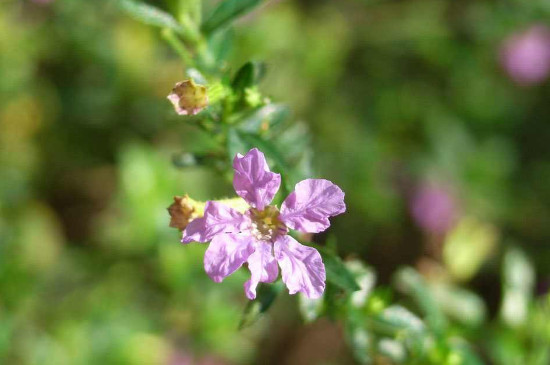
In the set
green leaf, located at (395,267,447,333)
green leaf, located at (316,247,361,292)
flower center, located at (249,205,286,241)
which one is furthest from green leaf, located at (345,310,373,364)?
flower center, located at (249,205,286,241)

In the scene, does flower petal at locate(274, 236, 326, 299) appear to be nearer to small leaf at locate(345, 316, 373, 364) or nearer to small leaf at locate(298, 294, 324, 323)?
small leaf at locate(298, 294, 324, 323)

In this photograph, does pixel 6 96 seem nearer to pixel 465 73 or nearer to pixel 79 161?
pixel 79 161

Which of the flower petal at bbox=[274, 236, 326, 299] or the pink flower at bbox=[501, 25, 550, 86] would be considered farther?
the pink flower at bbox=[501, 25, 550, 86]

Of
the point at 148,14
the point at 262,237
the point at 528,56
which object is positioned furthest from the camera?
the point at 528,56

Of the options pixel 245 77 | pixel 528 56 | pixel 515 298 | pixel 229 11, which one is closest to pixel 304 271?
pixel 245 77

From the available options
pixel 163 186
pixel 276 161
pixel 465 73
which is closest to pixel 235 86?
pixel 276 161

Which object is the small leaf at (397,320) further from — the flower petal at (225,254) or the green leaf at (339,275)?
the flower petal at (225,254)

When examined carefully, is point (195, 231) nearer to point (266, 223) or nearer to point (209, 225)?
point (209, 225)

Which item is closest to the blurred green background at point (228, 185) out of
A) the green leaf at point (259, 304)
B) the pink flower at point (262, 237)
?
the green leaf at point (259, 304)
